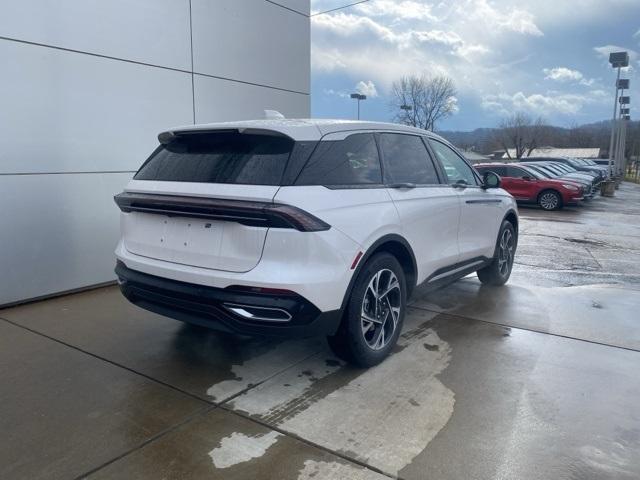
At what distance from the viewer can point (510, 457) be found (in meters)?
2.74

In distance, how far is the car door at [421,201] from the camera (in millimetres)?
4055

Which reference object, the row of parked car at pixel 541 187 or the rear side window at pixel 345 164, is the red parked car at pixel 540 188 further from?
the rear side window at pixel 345 164

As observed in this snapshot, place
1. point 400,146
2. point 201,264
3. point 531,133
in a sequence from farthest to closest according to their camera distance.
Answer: point 531,133 < point 400,146 < point 201,264

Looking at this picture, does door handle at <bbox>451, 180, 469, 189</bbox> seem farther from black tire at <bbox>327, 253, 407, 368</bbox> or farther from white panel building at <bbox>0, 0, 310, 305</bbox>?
white panel building at <bbox>0, 0, 310, 305</bbox>

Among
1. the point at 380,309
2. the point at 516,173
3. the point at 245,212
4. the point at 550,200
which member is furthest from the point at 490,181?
the point at 516,173

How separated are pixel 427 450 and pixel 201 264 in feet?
5.74

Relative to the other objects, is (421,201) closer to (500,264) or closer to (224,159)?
(224,159)

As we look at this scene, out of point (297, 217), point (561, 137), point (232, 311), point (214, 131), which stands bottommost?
point (232, 311)

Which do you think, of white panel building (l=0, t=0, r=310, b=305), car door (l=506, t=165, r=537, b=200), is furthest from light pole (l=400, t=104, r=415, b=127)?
white panel building (l=0, t=0, r=310, b=305)

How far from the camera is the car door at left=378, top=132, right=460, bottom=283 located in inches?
160

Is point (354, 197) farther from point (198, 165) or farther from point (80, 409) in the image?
point (80, 409)

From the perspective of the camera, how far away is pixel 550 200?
55.5 ft

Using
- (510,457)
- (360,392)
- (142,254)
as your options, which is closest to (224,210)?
(142,254)

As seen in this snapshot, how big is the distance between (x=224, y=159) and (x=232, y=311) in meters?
1.03
